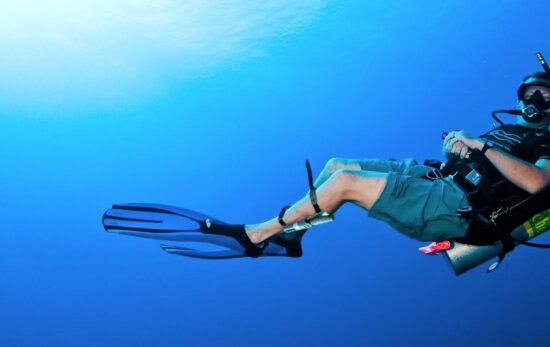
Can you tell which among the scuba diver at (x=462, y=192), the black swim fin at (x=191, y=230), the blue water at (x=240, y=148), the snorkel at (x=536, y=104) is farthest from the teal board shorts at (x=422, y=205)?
the blue water at (x=240, y=148)

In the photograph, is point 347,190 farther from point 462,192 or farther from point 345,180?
point 462,192

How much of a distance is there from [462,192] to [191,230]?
2463mm

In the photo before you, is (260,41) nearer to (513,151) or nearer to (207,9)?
(207,9)

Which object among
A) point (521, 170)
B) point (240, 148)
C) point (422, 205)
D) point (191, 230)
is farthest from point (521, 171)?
point (240, 148)

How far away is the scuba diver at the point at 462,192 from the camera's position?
10.7 ft

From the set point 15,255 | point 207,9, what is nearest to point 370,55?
point 207,9

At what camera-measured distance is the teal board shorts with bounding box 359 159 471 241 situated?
3352mm

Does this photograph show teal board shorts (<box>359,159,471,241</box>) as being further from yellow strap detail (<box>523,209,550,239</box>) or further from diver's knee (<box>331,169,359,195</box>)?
yellow strap detail (<box>523,209,550,239</box>)

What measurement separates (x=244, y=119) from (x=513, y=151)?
1164 inches

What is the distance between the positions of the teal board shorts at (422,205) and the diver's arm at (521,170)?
372 millimetres

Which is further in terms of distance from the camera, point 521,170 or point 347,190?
point 347,190

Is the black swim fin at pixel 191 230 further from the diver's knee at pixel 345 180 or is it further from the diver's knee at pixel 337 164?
the diver's knee at pixel 345 180

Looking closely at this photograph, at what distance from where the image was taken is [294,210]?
3514mm

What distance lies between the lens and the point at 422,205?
338 cm
